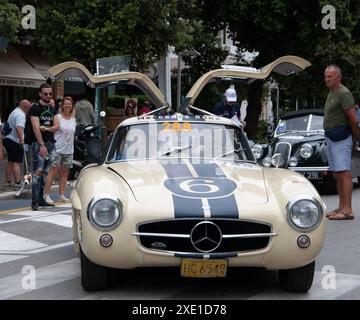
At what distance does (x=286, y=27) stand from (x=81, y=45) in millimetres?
9664

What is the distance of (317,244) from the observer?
17.1 ft

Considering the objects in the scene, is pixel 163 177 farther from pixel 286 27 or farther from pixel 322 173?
pixel 286 27

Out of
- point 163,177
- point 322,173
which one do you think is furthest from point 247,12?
point 163,177

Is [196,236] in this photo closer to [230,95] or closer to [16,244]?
[16,244]

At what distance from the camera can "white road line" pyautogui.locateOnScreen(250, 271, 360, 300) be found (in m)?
5.29

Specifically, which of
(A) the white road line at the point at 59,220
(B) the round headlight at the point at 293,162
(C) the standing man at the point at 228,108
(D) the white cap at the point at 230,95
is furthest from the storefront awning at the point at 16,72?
(A) the white road line at the point at 59,220

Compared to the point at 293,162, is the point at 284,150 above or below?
above

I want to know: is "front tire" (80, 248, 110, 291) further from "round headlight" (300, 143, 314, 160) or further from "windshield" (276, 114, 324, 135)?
"windshield" (276, 114, 324, 135)

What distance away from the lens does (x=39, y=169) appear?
1017cm

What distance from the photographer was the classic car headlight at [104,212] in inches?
199

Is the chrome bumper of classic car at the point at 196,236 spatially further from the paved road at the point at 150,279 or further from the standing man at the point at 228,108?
the standing man at the point at 228,108

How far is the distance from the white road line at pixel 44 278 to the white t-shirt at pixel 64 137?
456 cm

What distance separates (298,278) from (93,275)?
1.59 metres

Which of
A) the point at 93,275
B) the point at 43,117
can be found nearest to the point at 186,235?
the point at 93,275
